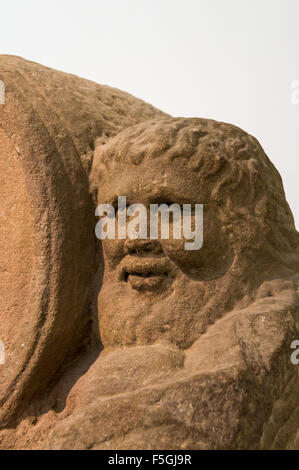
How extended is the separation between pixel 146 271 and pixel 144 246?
0.32 ft

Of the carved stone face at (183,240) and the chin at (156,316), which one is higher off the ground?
the carved stone face at (183,240)

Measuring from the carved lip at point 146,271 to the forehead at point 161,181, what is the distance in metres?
0.23

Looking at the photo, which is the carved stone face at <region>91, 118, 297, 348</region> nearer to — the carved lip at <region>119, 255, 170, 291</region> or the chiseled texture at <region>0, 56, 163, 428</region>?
the carved lip at <region>119, 255, 170, 291</region>

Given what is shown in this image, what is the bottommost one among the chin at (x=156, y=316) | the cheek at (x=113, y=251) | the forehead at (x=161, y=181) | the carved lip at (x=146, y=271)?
the chin at (x=156, y=316)

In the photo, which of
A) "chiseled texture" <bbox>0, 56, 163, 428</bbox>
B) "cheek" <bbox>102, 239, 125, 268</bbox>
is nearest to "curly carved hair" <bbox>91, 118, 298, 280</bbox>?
"chiseled texture" <bbox>0, 56, 163, 428</bbox>

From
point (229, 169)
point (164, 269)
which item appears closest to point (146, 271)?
point (164, 269)

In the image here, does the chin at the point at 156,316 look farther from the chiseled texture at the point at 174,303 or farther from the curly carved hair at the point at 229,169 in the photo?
the curly carved hair at the point at 229,169

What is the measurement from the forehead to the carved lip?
0.76 feet

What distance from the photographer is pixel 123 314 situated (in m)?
1.96

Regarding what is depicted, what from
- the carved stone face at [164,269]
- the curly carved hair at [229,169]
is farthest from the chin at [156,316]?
the curly carved hair at [229,169]

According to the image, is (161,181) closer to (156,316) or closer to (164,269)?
(164,269)

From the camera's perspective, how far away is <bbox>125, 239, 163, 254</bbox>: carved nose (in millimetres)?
1925

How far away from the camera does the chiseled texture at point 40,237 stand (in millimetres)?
1935
